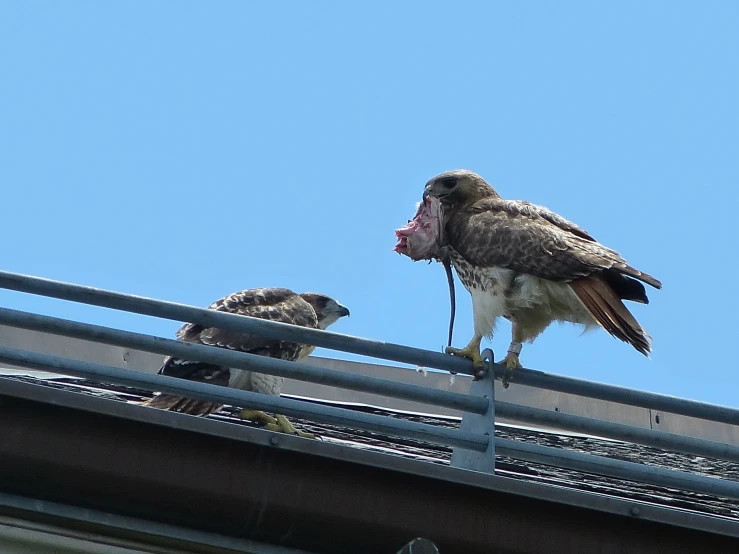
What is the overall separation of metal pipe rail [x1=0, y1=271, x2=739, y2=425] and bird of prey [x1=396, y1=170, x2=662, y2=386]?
1048 mm

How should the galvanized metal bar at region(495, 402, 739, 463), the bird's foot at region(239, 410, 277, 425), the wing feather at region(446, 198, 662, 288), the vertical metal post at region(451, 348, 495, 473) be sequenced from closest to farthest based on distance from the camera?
the vertical metal post at region(451, 348, 495, 473), the galvanized metal bar at region(495, 402, 739, 463), the wing feather at region(446, 198, 662, 288), the bird's foot at region(239, 410, 277, 425)

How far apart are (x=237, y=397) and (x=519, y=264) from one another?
104 inches

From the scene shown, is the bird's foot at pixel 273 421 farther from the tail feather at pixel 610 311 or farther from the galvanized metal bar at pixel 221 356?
the galvanized metal bar at pixel 221 356

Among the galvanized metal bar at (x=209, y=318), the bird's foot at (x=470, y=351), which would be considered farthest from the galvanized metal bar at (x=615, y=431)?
the bird's foot at (x=470, y=351)

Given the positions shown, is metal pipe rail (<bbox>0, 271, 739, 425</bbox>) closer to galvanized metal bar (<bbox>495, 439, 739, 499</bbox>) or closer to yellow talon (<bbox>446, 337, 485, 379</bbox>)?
galvanized metal bar (<bbox>495, 439, 739, 499</bbox>)

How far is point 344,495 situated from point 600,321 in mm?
2330

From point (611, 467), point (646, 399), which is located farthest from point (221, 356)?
point (646, 399)

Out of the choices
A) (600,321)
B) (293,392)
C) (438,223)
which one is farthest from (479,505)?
(293,392)

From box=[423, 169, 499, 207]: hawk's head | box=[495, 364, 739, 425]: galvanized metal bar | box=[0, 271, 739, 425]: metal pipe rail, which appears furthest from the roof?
box=[423, 169, 499, 207]: hawk's head

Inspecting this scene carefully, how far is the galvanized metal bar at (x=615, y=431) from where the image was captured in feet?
14.2

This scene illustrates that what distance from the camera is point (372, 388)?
13.4 ft

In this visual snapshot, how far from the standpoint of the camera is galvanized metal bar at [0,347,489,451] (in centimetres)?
376

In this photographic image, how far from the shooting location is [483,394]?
4.57m

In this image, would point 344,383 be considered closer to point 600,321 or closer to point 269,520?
point 269,520
